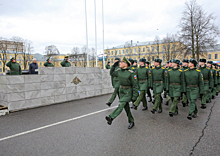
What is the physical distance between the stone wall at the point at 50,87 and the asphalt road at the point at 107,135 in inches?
47.1

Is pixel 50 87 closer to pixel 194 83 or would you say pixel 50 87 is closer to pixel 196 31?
pixel 194 83

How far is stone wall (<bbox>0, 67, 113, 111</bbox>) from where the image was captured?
711 cm

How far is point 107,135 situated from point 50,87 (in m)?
5.21

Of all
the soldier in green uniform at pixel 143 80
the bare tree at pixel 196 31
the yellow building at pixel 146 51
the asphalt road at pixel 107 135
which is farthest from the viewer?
the yellow building at pixel 146 51

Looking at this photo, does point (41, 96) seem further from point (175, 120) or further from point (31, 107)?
point (175, 120)

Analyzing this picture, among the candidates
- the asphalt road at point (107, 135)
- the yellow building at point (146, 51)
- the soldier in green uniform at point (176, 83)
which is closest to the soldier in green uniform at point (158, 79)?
the soldier in green uniform at point (176, 83)

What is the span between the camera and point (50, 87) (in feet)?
27.9

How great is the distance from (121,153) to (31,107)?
5.71 meters

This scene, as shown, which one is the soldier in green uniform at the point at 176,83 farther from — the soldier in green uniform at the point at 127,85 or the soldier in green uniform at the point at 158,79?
the soldier in green uniform at the point at 127,85

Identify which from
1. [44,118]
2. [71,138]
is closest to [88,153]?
[71,138]

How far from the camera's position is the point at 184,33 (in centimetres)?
2692

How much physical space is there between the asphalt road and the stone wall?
1.20m

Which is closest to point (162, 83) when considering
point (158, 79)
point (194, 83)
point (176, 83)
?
point (158, 79)

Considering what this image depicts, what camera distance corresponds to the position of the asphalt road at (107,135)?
3537mm
